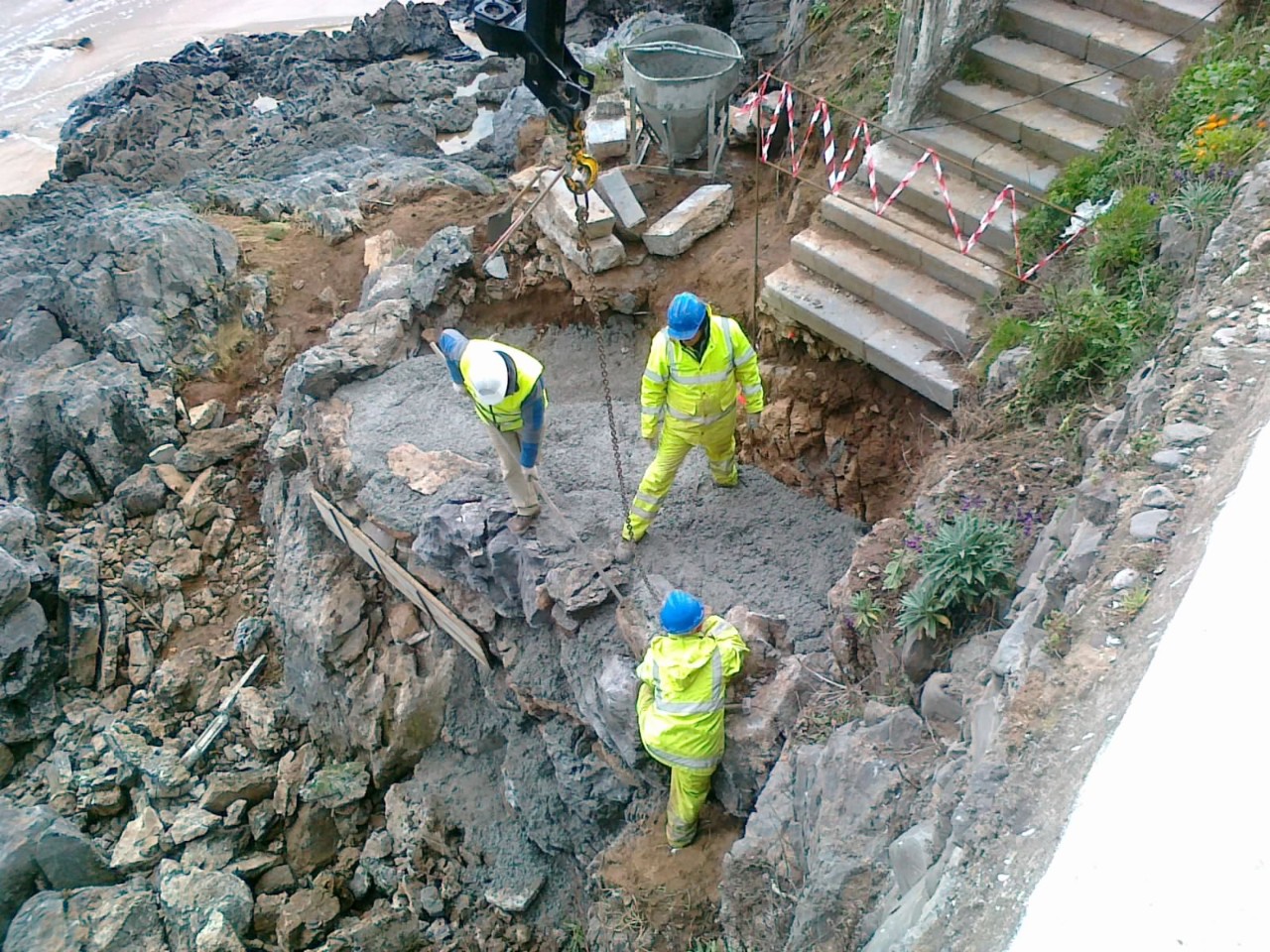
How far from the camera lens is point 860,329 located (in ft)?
21.8

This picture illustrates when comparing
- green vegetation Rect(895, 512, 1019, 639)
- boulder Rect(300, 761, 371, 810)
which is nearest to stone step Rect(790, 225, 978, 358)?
green vegetation Rect(895, 512, 1019, 639)

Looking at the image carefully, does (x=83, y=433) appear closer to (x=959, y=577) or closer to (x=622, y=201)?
(x=622, y=201)

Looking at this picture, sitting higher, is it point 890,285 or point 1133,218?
point 1133,218

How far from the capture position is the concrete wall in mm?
6895

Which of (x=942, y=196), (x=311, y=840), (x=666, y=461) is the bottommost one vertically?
(x=311, y=840)

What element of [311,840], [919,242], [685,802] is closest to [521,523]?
[685,802]

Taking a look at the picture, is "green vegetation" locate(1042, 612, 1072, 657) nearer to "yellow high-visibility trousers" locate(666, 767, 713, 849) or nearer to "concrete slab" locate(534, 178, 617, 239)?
"yellow high-visibility trousers" locate(666, 767, 713, 849)

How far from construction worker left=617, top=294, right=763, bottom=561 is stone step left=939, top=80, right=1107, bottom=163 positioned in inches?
112

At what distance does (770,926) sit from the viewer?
4133mm

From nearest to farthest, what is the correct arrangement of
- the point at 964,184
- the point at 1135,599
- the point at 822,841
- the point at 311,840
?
1. the point at 1135,599
2. the point at 822,841
3. the point at 964,184
4. the point at 311,840

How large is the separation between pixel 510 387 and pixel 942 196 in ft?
11.6

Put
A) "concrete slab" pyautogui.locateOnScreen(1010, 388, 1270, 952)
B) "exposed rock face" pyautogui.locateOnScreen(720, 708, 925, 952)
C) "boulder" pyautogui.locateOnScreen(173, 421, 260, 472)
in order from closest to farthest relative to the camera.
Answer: "concrete slab" pyautogui.locateOnScreen(1010, 388, 1270, 952) → "exposed rock face" pyautogui.locateOnScreen(720, 708, 925, 952) → "boulder" pyautogui.locateOnScreen(173, 421, 260, 472)

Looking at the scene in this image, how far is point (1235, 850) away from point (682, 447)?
390cm

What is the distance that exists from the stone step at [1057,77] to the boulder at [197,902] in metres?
8.11
